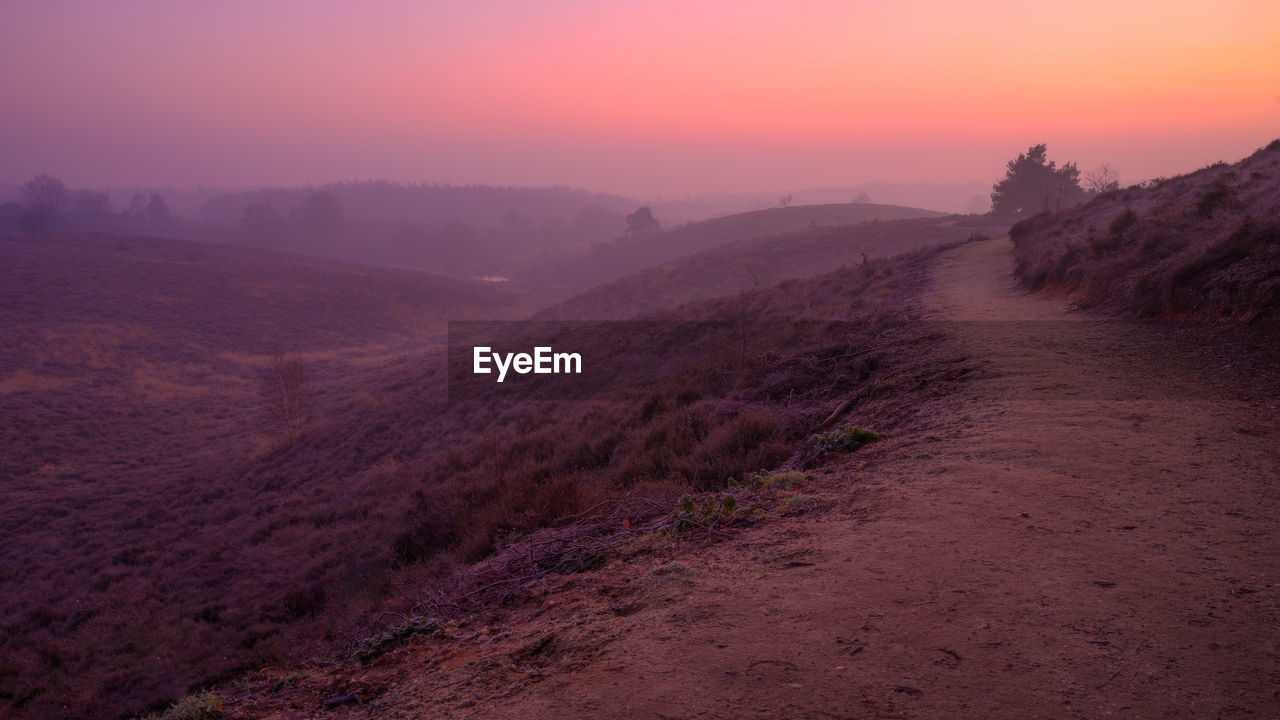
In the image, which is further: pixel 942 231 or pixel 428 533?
pixel 942 231

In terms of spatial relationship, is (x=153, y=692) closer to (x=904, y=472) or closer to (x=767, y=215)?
(x=904, y=472)

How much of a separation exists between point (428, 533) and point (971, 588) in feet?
28.8

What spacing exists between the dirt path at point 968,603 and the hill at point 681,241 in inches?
3056

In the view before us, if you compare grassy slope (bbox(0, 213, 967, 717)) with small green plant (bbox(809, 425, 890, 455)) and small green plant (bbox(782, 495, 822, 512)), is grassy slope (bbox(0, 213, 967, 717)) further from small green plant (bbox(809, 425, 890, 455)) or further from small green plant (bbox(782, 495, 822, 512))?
small green plant (bbox(782, 495, 822, 512))

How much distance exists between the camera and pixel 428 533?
403 inches

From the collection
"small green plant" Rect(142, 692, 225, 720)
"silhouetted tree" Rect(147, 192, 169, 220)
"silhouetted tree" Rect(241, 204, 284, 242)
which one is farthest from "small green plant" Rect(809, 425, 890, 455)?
"silhouetted tree" Rect(147, 192, 169, 220)

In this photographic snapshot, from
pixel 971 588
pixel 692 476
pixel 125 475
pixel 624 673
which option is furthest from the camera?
pixel 125 475

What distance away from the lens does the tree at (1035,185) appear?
2045 inches

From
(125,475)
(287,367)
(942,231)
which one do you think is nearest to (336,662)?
(125,475)

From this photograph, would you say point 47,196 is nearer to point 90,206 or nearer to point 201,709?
point 90,206

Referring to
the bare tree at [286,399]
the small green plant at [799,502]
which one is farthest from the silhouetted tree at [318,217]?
the small green plant at [799,502]

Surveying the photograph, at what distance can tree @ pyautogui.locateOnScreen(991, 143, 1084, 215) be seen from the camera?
51938 millimetres

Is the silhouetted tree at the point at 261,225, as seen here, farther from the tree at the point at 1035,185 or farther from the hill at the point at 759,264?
the tree at the point at 1035,185

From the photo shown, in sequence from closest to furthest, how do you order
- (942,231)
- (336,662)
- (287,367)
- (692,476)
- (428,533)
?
(336,662), (692,476), (428,533), (287,367), (942,231)
